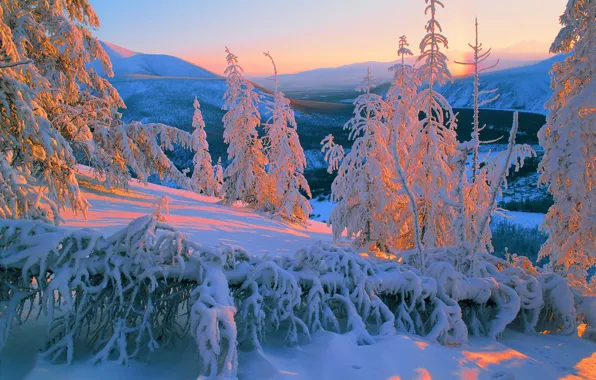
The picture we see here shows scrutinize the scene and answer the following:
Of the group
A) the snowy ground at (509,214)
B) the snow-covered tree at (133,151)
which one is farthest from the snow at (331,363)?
the snowy ground at (509,214)

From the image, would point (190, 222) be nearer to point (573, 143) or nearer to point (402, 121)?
point (402, 121)

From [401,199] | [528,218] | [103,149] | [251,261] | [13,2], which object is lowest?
[528,218]

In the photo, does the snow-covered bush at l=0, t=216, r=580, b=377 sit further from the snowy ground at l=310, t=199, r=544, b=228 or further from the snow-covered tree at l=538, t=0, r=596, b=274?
the snowy ground at l=310, t=199, r=544, b=228

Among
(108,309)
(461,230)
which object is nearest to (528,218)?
(461,230)

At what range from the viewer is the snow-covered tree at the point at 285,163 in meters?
20.2

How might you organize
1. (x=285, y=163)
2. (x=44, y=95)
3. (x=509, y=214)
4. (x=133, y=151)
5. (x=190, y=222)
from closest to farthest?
(x=44, y=95) < (x=133, y=151) < (x=190, y=222) < (x=285, y=163) < (x=509, y=214)

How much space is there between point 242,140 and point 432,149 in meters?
12.5

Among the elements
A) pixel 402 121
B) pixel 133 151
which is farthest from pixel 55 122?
pixel 402 121

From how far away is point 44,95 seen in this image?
7.39 meters

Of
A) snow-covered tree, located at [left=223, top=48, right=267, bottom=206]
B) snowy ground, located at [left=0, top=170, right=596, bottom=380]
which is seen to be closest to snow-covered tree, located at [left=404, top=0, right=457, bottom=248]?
snowy ground, located at [left=0, top=170, right=596, bottom=380]

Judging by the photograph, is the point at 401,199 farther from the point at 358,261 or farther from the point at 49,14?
the point at 49,14

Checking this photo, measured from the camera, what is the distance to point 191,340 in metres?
4.39

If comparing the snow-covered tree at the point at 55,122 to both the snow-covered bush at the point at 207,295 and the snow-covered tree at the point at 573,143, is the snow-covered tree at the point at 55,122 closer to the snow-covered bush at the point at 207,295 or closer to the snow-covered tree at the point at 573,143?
the snow-covered bush at the point at 207,295

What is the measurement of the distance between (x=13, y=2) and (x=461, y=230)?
918 centimetres
